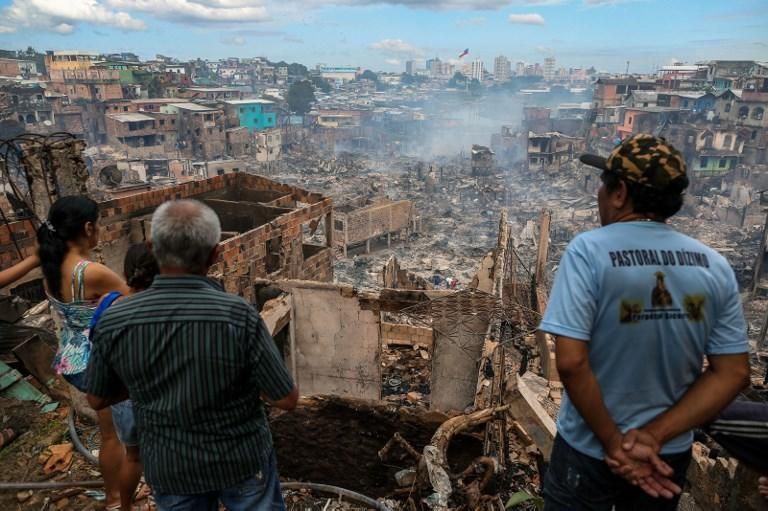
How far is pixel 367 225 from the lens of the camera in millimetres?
26062

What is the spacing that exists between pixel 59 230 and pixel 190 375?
146cm

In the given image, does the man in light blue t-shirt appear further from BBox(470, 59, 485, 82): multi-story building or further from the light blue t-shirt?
BBox(470, 59, 485, 82): multi-story building

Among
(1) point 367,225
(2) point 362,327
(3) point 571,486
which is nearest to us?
(3) point 571,486

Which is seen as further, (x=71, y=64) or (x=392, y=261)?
(x=71, y=64)

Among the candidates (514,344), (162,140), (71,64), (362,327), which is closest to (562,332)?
(362,327)

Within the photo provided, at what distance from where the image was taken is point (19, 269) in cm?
295

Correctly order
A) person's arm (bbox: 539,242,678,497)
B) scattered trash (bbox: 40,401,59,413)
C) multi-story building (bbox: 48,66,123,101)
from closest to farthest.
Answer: person's arm (bbox: 539,242,678,497), scattered trash (bbox: 40,401,59,413), multi-story building (bbox: 48,66,123,101)

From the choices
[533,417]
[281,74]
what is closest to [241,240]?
[533,417]

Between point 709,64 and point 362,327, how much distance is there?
198 feet

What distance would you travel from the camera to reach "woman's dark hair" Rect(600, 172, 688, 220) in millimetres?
1697

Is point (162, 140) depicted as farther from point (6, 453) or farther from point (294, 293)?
point (6, 453)

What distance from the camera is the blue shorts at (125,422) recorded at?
2809 mm

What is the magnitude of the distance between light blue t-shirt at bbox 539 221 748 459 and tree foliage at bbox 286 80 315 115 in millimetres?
69475

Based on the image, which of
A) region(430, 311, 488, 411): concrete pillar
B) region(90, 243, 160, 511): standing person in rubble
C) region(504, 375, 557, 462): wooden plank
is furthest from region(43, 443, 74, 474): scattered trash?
region(430, 311, 488, 411): concrete pillar
